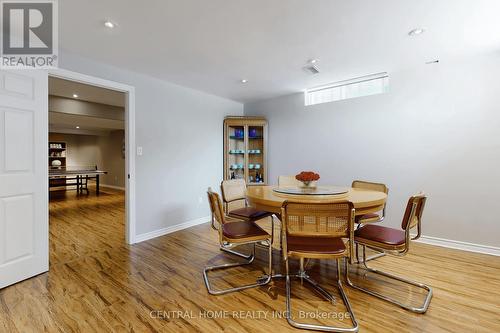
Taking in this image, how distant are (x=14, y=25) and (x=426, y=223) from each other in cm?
499

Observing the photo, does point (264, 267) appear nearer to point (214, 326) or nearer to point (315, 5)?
point (214, 326)

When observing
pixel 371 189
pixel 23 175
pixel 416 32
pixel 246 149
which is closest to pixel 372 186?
pixel 371 189

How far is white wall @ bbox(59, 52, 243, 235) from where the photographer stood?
10.5ft

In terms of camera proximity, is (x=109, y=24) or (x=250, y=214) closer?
(x=109, y=24)

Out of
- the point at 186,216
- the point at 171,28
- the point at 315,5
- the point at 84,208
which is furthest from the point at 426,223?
the point at 84,208

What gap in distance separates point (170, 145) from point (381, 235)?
120 inches

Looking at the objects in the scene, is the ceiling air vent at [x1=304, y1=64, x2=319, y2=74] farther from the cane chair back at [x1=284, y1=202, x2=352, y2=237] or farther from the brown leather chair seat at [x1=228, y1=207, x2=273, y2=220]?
the cane chair back at [x1=284, y1=202, x2=352, y2=237]

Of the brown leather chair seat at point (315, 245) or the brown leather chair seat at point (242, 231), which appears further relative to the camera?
the brown leather chair seat at point (242, 231)

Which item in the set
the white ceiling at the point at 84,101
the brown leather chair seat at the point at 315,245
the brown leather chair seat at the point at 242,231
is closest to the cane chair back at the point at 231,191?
the brown leather chair seat at the point at 242,231

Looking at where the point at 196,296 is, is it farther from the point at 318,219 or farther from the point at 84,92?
the point at 84,92

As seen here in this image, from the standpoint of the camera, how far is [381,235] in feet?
6.33

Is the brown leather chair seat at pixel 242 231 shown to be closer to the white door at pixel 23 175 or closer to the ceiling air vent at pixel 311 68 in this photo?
the white door at pixel 23 175

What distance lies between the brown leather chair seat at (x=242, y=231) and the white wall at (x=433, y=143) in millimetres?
2138

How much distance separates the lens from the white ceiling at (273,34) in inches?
71.4
